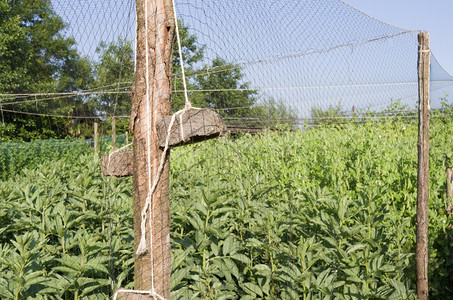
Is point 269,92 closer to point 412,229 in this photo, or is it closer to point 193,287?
point 193,287

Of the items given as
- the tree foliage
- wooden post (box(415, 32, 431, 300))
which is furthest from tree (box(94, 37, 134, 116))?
wooden post (box(415, 32, 431, 300))

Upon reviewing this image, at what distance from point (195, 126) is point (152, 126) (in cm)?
18

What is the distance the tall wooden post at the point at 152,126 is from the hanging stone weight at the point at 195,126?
0.33 ft

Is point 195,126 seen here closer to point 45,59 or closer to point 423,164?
point 423,164

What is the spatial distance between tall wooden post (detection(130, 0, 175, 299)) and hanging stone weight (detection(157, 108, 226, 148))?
0.33 ft

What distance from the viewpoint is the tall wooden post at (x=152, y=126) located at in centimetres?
156

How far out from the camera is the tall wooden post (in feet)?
5.13

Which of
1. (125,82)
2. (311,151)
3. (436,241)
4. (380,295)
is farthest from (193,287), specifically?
(311,151)

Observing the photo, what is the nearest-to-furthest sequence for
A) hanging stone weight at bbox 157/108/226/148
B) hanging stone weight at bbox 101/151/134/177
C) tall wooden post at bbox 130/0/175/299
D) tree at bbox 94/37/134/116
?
hanging stone weight at bbox 157/108/226/148, tall wooden post at bbox 130/0/175/299, hanging stone weight at bbox 101/151/134/177, tree at bbox 94/37/134/116

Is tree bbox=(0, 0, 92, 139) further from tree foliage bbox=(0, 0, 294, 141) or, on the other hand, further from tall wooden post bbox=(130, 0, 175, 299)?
tall wooden post bbox=(130, 0, 175, 299)

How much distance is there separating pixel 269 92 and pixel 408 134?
649 centimetres

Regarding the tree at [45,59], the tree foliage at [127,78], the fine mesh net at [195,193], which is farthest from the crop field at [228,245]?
the tree at [45,59]

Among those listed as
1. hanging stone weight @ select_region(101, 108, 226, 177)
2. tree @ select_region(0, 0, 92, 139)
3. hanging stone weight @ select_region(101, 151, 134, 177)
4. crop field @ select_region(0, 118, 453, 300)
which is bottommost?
crop field @ select_region(0, 118, 453, 300)

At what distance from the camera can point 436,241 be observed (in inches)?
137
